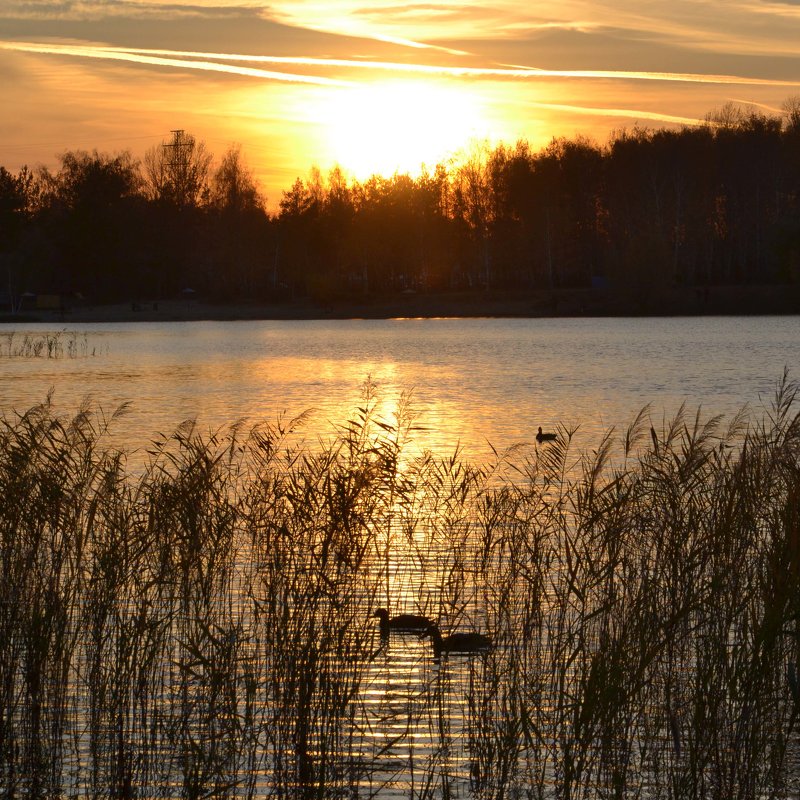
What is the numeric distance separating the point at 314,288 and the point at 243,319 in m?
6.61

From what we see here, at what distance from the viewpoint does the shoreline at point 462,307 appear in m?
84.9

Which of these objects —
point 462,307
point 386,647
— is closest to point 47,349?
point 462,307

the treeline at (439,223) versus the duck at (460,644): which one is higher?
the treeline at (439,223)

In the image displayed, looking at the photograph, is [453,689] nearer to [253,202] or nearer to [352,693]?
[352,693]

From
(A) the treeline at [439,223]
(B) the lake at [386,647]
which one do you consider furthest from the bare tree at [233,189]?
(B) the lake at [386,647]

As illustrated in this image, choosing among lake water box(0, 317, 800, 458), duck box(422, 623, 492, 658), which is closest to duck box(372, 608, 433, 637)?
duck box(422, 623, 492, 658)

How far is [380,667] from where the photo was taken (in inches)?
320

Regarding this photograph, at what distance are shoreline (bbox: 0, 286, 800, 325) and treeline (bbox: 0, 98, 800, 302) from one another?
141 centimetres

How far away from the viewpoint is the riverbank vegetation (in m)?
6.27

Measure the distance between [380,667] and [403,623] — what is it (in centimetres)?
64

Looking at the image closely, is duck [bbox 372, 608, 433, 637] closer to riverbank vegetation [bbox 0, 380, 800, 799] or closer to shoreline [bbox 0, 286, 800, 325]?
riverbank vegetation [bbox 0, 380, 800, 799]

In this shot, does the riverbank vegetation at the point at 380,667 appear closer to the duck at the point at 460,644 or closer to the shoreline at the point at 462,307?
the duck at the point at 460,644

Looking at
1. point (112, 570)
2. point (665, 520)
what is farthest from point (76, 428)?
point (665, 520)

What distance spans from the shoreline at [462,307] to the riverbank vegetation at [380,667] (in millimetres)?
78082
